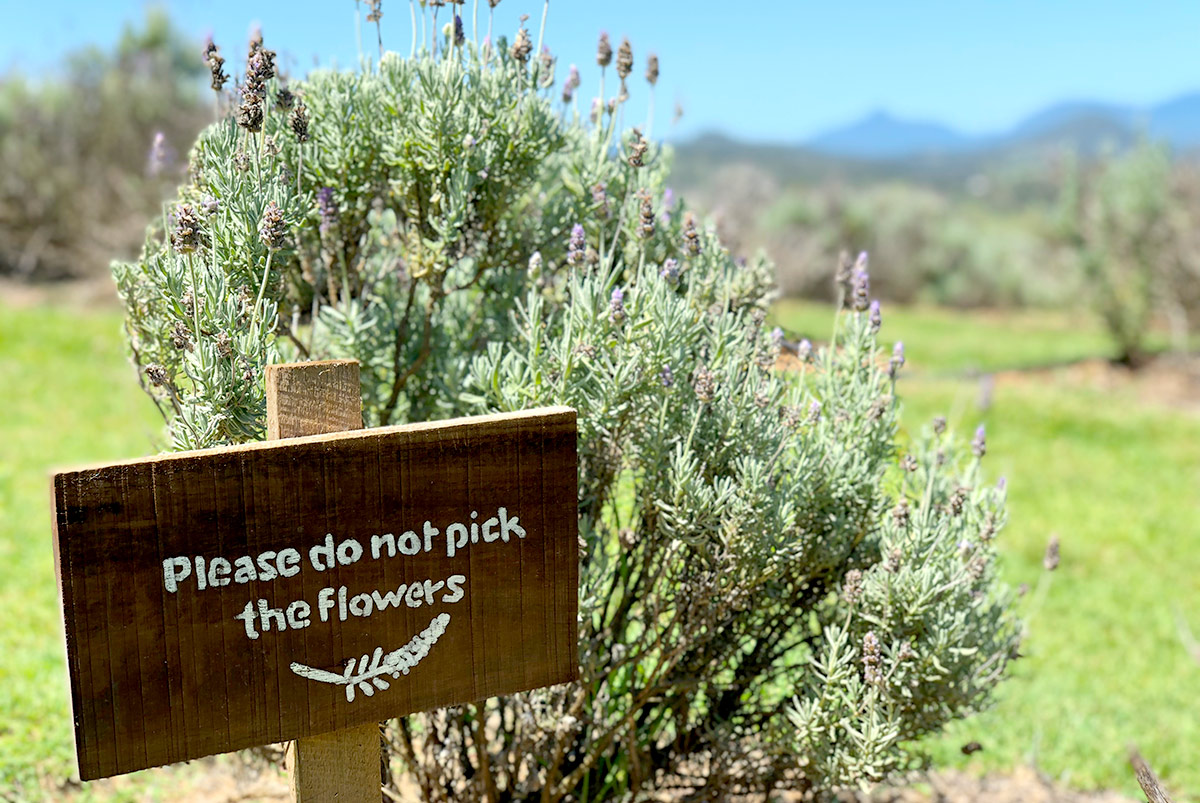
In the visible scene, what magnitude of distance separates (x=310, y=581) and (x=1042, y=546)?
6509 mm

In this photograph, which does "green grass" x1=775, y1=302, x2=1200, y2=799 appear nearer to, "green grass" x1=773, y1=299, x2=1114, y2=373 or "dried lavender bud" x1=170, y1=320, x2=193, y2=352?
"green grass" x1=773, y1=299, x2=1114, y2=373

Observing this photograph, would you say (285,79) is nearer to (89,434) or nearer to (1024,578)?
(1024,578)

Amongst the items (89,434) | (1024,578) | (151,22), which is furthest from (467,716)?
(151,22)

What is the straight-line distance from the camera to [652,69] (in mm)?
2510

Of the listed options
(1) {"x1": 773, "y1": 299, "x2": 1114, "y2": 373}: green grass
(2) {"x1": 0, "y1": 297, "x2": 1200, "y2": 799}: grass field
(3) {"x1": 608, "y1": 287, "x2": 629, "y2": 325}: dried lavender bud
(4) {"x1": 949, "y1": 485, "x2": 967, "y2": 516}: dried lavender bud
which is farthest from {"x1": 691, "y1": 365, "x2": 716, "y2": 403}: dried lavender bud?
(1) {"x1": 773, "y1": 299, "x2": 1114, "y2": 373}: green grass

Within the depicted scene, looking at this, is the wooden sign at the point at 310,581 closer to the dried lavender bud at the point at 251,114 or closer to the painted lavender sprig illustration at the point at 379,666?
the painted lavender sprig illustration at the point at 379,666

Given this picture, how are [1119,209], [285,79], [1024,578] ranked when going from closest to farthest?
1. [285,79]
2. [1024,578]
3. [1119,209]

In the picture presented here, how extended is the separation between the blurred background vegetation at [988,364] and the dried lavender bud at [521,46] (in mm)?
675

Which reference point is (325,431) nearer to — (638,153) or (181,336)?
(181,336)

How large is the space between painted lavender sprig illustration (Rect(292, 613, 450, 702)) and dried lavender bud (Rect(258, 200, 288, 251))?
71 cm

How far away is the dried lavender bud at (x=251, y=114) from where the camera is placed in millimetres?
1780

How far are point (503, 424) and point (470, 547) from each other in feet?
0.71

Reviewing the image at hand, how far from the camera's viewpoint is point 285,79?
99.2 inches

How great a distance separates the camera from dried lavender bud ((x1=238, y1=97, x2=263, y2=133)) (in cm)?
178
